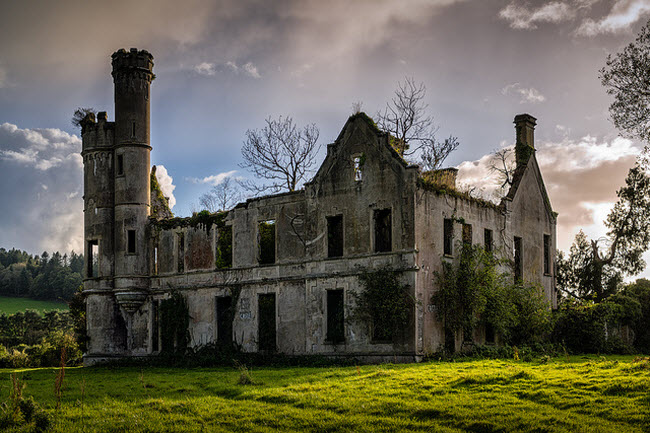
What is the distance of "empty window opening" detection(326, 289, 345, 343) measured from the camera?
29016 millimetres

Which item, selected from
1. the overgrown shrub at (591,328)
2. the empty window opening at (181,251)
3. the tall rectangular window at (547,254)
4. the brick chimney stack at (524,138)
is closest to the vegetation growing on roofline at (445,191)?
the brick chimney stack at (524,138)

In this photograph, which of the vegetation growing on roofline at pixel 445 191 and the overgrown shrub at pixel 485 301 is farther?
the overgrown shrub at pixel 485 301

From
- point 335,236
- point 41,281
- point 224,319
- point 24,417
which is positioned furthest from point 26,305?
point 24,417

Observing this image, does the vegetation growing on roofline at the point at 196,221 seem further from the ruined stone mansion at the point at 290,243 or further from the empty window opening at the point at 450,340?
the empty window opening at the point at 450,340

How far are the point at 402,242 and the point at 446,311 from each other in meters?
3.60

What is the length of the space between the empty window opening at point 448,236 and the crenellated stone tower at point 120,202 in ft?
55.3

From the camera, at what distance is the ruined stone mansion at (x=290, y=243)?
92.9ft

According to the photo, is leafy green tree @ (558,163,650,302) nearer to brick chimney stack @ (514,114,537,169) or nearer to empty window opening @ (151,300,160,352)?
brick chimney stack @ (514,114,537,169)

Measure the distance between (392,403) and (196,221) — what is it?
22.0 meters

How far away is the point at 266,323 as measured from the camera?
105 feet

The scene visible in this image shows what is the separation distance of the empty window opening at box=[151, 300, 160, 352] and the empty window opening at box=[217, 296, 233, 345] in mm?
4232

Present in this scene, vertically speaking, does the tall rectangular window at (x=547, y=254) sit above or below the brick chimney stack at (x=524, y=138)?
below

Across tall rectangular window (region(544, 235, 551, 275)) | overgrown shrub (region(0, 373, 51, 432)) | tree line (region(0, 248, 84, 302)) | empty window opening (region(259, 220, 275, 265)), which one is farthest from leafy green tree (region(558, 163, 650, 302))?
tree line (region(0, 248, 84, 302))

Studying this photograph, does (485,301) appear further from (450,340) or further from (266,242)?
(266,242)
